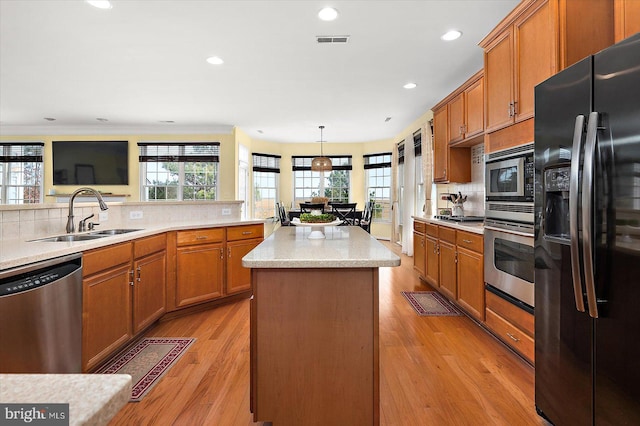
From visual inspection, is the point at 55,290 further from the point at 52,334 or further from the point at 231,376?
the point at 231,376

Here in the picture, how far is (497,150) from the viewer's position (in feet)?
8.55

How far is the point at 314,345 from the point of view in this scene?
61.1 inches

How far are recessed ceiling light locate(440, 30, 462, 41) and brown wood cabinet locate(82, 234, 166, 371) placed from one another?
3.16 metres

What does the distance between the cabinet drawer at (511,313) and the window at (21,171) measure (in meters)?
8.35

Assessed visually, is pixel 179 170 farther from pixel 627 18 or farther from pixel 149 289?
pixel 627 18

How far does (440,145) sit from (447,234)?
1.46 metres

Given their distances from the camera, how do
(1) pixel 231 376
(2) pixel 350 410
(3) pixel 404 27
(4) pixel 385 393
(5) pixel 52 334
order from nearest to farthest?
(2) pixel 350 410, (5) pixel 52 334, (4) pixel 385 393, (1) pixel 231 376, (3) pixel 404 27

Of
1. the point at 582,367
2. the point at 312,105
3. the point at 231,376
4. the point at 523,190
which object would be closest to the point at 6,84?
the point at 312,105

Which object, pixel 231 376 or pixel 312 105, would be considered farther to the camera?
pixel 312 105

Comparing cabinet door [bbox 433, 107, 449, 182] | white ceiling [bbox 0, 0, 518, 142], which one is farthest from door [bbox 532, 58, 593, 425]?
cabinet door [bbox 433, 107, 449, 182]

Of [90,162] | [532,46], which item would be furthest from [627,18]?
[90,162]

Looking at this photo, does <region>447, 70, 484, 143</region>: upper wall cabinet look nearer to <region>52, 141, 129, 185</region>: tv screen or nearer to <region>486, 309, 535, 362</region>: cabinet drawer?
<region>486, 309, 535, 362</region>: cabinet drawer

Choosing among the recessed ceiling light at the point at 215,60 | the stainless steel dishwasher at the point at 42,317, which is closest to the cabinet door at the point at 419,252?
the recessed ceiling light at the point at 215,60

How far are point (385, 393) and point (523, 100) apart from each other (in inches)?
84.0
